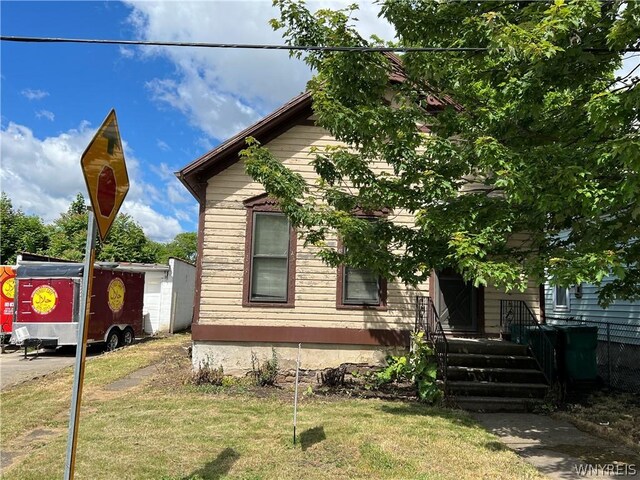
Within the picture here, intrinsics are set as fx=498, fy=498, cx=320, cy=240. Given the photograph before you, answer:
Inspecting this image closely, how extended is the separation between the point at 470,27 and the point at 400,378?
20.8ft

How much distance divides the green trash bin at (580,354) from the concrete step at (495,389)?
1443 mm

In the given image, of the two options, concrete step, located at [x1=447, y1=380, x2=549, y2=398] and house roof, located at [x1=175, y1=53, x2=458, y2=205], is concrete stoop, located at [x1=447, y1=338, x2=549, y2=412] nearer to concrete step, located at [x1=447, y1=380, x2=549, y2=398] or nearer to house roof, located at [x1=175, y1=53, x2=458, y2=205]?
concrete step, located at [x1=447, y1=380, x2=549, y2=398]

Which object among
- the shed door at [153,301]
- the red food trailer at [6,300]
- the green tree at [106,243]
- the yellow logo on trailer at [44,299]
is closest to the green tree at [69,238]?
the green tree at [106,243]

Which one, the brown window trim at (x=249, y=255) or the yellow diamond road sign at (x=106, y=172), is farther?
the brown window trim at (x=249, y=255)

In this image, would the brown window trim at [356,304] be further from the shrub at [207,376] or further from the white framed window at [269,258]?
the shrub at [207,376]

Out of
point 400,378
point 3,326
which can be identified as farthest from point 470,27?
point 3,326

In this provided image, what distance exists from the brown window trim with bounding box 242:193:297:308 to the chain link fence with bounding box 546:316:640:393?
6158 mm

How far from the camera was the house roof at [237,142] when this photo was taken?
997 cm

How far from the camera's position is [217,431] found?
6355mm

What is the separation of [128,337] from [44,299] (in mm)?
3689

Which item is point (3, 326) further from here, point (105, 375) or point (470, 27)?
point (470, 27)

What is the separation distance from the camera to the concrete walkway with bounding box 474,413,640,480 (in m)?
5.23

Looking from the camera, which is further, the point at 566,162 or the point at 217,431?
the point at 217,431

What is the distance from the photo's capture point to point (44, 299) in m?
14.1
